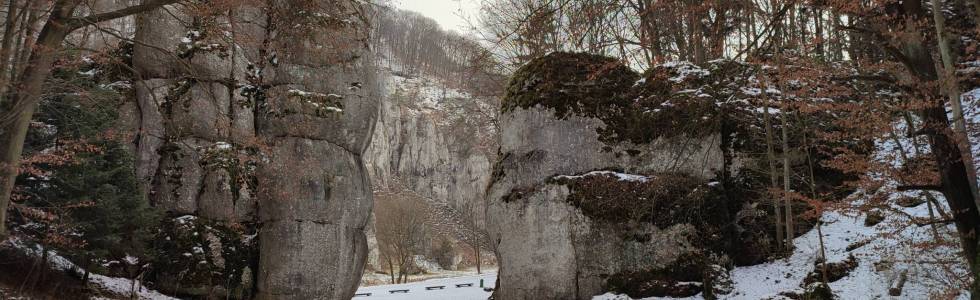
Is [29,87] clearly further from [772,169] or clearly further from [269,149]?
[772,169]

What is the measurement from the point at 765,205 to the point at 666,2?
8.79 meters

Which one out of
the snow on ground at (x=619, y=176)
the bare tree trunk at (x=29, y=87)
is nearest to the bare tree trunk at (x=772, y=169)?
the snow on ground at (x=619, y=176)

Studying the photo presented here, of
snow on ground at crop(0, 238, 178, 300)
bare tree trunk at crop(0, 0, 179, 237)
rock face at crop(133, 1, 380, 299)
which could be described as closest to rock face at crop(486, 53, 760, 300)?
rock face at crop(133, 1, 380, 299)

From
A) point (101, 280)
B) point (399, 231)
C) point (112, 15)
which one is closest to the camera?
point (112, 15)

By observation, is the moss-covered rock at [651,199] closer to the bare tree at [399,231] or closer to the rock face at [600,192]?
the rock face at [600,192]

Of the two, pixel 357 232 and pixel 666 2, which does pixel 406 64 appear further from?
pixel 666 2

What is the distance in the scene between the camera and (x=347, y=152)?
17250 millimetres

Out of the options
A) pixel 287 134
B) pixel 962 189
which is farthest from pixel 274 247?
pixel 962 189

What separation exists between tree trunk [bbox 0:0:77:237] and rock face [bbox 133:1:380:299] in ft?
22.9

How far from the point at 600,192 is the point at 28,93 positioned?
966cm

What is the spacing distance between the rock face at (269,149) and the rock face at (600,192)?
4610 millimetres

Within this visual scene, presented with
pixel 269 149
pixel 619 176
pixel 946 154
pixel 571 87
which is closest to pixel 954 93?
pixel 946 154

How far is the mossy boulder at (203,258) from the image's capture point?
1377cm

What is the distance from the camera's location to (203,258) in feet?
46.9
